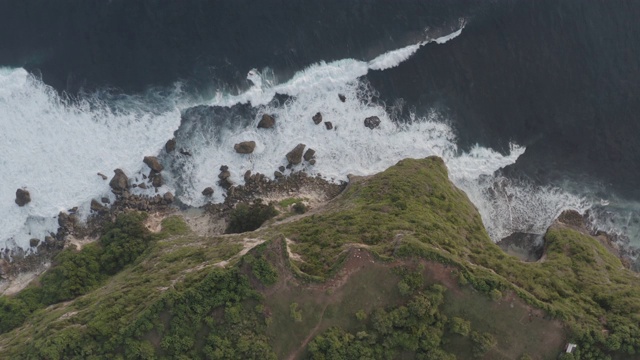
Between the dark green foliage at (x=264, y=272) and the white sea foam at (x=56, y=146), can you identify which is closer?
the dark green foliage at (x=264, y=272)

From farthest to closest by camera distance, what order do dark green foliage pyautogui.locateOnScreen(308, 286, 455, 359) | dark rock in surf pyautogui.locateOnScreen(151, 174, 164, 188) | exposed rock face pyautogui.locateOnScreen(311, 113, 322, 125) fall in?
1. exposed rock face pyautogui.locateOnScreen(311, 113, 322, 125)
2. dark rock in surf pyautogui.locateOnScreen(151, 174, 164, 188)
3. dark green foliage pyautogui.locateOnScreen(308, 286, 455, 359)

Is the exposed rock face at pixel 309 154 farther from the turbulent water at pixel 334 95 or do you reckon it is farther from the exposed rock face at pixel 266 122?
the exposed rock face at pixel 266 122

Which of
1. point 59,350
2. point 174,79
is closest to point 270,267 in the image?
point 59,350

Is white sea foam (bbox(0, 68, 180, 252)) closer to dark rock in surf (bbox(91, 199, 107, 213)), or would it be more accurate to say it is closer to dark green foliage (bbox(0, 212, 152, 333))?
dark rock in surf (bbox(91, 199, 107, 213))

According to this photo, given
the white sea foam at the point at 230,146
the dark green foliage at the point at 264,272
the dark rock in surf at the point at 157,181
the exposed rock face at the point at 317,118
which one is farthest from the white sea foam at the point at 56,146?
the dark green foliage at the point at 264,272

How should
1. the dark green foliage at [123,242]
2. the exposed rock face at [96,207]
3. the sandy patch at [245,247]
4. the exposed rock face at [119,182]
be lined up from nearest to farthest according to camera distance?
the sandy patch at [245,247] → the dark green foliage at [123,242] → the exposed rock face at [96,207] → the exposed rock face at [119,182]

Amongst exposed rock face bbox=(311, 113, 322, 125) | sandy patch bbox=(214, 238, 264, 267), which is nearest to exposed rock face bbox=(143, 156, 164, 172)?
sandy patch bbox=(214, 238, 264, 267)

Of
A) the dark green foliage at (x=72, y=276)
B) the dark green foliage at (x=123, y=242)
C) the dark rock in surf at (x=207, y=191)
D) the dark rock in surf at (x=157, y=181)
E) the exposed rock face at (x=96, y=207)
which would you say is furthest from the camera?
the dark rock in surf at (x=157, y=181)
